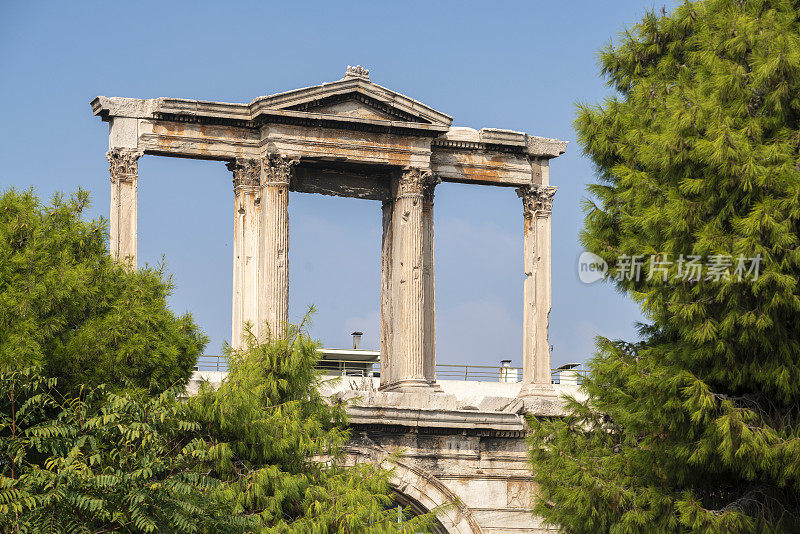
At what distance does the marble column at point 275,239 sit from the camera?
27469mm

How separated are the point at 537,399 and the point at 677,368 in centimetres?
936

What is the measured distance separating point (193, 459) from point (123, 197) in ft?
27.7

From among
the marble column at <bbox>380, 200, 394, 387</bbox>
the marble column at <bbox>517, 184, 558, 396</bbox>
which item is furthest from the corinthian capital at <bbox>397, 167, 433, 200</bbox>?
the marble column at <bbox>517, 184, 558, 396</bbox>

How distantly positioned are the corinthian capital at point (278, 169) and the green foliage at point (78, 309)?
18.1ft

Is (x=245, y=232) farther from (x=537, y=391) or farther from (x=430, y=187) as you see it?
(x=537, y=391)

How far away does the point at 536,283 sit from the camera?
29.8m

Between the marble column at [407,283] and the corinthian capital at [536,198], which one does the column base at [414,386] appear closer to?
the marble column at [407,283]

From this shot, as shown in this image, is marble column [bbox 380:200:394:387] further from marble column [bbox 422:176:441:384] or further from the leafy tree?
the leafy tree

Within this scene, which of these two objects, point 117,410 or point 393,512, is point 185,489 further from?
point 393,512

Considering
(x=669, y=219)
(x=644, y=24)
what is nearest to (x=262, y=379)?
(x=669, y=219)

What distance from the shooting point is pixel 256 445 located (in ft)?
67.2

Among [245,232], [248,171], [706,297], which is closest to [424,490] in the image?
[245,232]

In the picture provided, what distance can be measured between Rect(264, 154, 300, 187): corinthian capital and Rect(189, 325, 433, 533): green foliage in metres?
6.78

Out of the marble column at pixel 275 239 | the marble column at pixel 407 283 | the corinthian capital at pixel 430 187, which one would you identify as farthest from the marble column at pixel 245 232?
the corinthian capital at pixel 430 187
